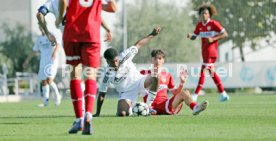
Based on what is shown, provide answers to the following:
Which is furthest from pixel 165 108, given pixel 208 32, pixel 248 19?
pixel 248 19

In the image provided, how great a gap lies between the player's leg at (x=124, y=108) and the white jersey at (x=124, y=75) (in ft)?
0.77

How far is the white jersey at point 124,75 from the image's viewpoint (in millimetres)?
14227

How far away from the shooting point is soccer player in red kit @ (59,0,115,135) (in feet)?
34.1

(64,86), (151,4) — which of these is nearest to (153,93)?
(64,86)

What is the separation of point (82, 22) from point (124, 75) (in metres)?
4.31

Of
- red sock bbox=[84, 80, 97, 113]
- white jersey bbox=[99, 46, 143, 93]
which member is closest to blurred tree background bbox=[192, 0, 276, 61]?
white jersey bbox=[99, 46, 143, 93]

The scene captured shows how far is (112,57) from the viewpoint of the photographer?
13789mm

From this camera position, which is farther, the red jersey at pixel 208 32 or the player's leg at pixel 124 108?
the red jersey at pixel 208 32

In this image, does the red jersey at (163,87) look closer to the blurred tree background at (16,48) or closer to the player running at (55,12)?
the player running at (55,12)

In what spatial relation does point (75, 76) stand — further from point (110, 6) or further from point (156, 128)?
point (156, 128)

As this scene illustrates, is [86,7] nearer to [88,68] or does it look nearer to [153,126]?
[88,68]

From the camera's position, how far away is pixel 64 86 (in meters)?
36.2

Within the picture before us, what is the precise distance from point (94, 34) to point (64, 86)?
25.9m

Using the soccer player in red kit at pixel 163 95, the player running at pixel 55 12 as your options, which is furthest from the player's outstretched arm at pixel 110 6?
the soccer player in red kit at pixel 163 95
